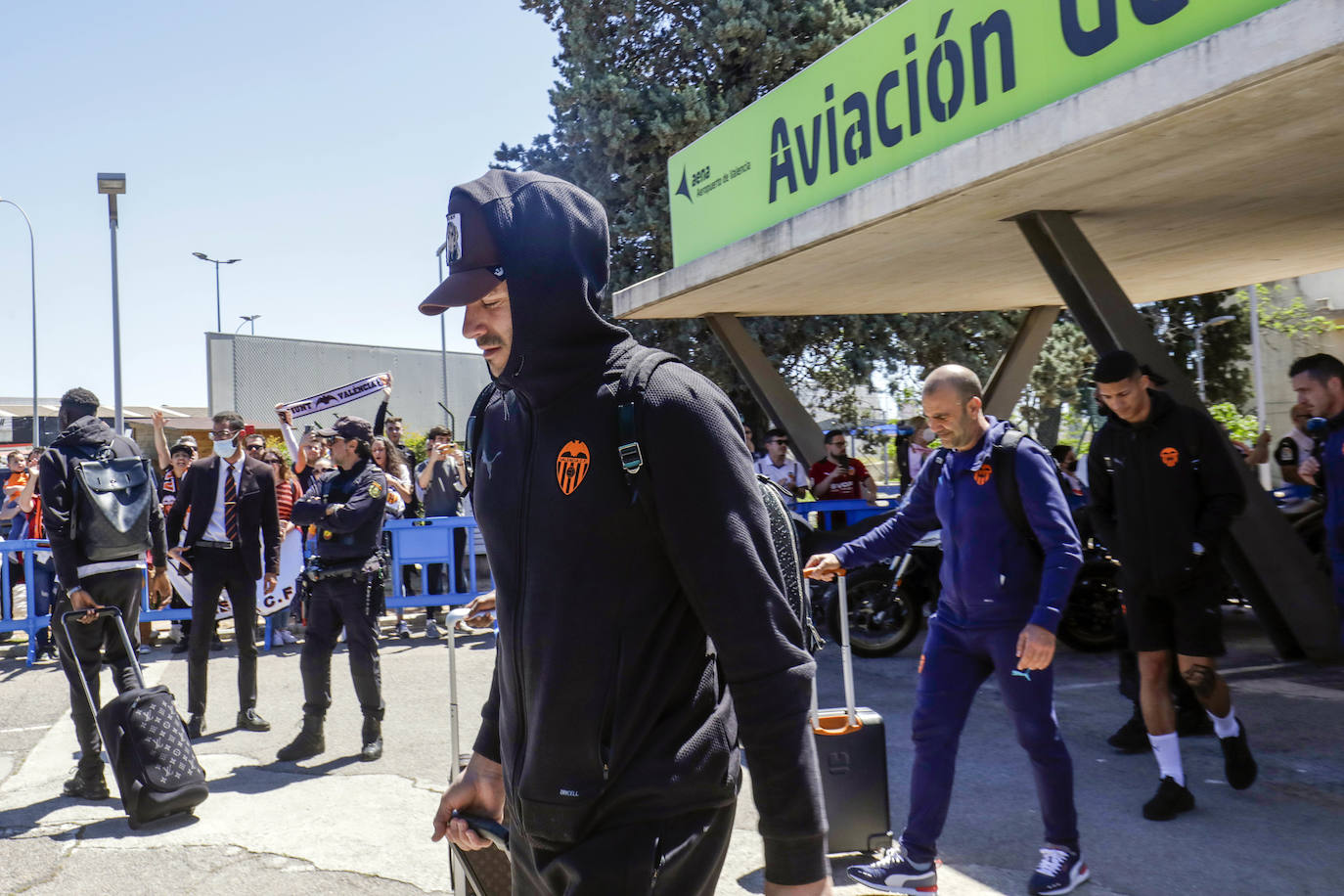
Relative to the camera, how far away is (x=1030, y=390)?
21.1 m

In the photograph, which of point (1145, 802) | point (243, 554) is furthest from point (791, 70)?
point (1145, 802)

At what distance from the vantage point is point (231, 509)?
7.13 metres

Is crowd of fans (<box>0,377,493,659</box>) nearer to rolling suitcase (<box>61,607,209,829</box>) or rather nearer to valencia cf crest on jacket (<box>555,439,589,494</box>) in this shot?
rolling suitcase (<box>61,607,209,829</box>)

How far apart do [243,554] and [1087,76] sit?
19.7ft

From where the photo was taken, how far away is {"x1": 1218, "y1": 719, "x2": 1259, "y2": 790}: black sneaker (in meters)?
5.02

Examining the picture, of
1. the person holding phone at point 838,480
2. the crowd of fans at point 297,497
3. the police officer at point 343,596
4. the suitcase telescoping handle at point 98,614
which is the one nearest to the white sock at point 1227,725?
the police officer at point 343,596

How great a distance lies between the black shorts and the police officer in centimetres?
415

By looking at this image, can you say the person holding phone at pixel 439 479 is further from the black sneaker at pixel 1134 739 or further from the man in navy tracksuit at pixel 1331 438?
the man in navy tracksuit at pixel 1331 438

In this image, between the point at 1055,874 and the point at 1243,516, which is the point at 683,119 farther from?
the point at 1055,874

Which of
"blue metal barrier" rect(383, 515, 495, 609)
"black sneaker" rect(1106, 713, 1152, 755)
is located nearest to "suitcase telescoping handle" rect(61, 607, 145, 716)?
"blue metal barrier" rect(383, 515, 495, 609)

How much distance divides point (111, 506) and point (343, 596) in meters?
1.34

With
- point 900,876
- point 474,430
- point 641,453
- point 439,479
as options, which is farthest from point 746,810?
point 439,479

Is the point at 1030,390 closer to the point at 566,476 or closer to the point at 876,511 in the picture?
the point at 876,511

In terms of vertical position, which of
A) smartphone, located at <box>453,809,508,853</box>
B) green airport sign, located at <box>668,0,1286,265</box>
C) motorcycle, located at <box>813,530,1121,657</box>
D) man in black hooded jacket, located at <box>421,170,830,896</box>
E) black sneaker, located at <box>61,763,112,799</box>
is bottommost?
black sneaker, located at <box>61,763,112,799</box>
